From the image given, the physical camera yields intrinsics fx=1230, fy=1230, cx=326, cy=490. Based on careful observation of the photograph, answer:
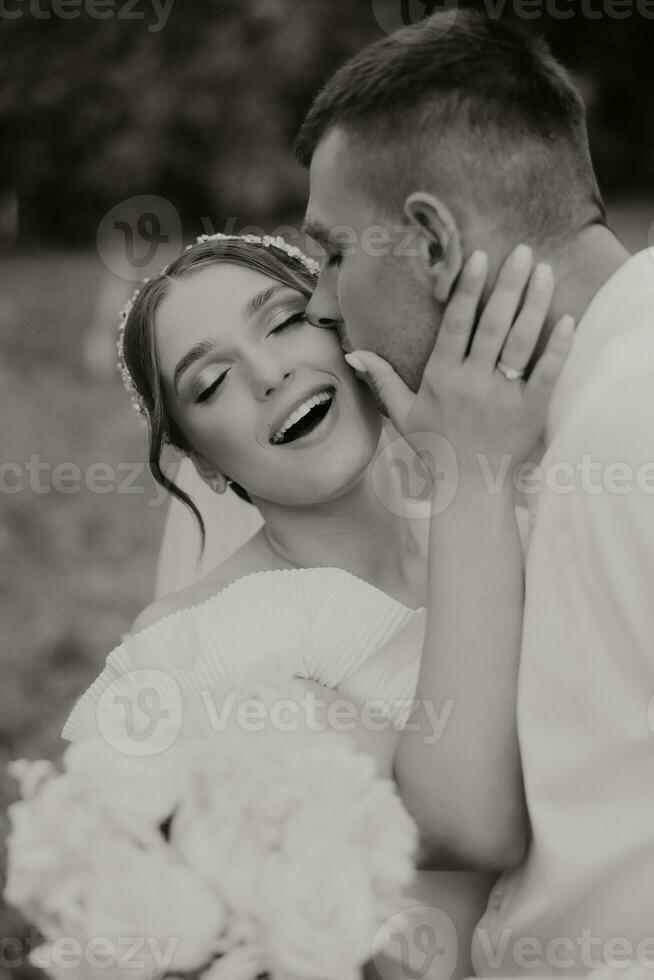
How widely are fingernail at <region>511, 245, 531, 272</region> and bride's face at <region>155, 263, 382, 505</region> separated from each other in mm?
574

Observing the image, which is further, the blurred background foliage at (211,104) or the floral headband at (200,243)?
the blurred background foliage at (211,104)

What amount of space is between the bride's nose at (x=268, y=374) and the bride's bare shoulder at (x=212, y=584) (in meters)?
0.40

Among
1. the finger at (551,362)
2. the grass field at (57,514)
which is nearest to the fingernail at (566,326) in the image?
the finger at (551,362)

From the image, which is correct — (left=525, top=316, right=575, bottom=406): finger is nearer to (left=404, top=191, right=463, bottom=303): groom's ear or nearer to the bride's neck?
(left=404, top=191, right=463, bottom=303): groom's ear

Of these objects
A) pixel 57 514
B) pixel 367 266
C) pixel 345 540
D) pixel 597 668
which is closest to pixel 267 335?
pixel 367 266

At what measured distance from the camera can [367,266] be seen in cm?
221

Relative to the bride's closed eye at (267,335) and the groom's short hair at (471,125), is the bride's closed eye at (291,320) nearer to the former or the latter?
the bride's closed eye at (267,335)

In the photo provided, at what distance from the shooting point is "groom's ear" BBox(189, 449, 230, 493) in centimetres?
277

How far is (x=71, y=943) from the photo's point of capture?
170 cm

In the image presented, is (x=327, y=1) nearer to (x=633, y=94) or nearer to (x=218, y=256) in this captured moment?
(x=633, y=94)

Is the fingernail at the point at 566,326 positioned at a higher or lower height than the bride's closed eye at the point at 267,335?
higher

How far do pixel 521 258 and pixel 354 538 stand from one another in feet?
2.89

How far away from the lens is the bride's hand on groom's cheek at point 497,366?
6.61ft

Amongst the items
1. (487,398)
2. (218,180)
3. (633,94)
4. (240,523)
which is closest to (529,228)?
(487,398)
